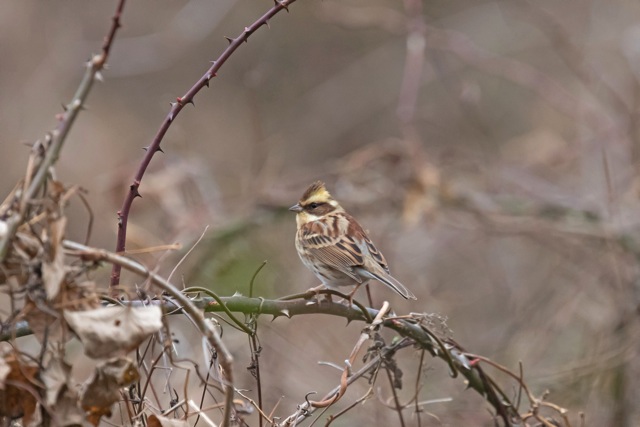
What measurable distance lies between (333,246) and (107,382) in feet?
8.34

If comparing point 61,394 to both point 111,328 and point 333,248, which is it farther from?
point 333,248

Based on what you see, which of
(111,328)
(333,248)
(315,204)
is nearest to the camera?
(111,328)

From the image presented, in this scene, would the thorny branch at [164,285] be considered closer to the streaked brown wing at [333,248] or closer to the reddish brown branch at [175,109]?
the reddish brown branch at [175,109]


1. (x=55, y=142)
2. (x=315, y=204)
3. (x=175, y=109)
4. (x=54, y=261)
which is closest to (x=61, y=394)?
(x=54, y=261)

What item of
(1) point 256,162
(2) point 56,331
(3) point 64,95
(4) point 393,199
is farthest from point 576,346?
(3) point 64,95

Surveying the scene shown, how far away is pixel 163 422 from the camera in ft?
6.51

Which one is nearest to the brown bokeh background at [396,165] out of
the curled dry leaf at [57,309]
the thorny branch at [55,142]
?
the thorny branch at [55,142]

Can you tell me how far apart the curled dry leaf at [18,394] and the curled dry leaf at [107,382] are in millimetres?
126

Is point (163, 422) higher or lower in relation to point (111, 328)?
lower

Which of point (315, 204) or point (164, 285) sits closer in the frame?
point (164, 285)

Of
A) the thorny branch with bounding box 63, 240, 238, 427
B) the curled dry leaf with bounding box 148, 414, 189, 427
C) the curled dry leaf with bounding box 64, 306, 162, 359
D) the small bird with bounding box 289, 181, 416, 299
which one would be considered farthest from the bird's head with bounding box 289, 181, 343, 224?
the curled dry leaf with bounding box 64, 306, 162, 359

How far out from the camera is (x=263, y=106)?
11.0m

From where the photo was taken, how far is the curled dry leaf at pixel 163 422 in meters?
1.98

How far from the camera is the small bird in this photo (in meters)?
4.05
